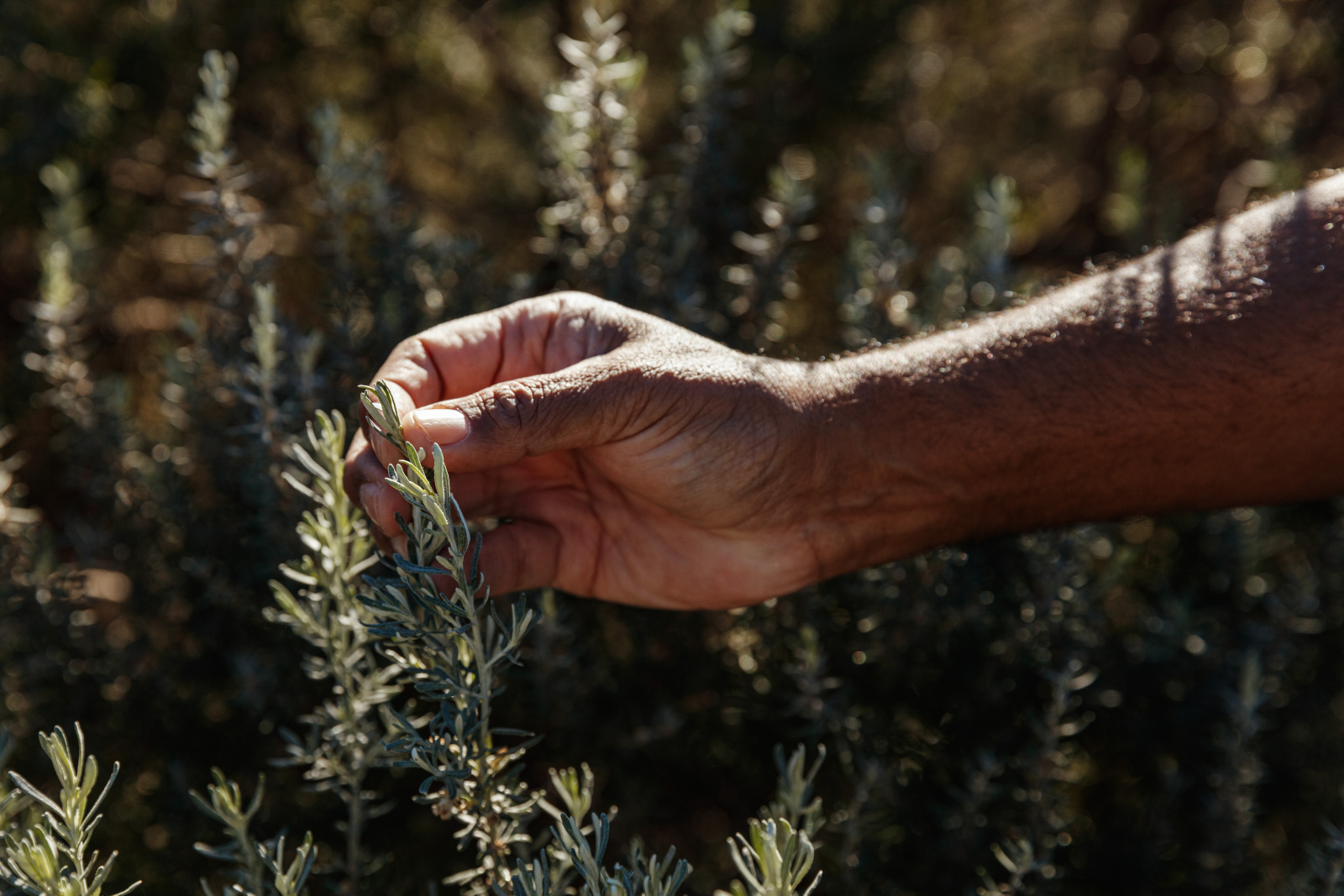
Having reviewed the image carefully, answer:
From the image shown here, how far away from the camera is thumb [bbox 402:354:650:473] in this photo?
149 centimetres

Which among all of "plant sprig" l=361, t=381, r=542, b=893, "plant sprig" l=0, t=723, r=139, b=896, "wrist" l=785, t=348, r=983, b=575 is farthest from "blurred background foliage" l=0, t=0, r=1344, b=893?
"plant sprig" l=0, t=723, r=139, b=896

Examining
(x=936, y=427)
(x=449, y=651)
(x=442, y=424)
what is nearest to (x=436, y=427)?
(x=442, y=424)

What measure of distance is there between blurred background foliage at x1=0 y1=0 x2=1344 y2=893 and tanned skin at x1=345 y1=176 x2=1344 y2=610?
0.15 m

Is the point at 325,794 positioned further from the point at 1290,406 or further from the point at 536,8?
the point at 536,8

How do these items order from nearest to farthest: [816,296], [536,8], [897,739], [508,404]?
1. [508,404]
2. [897,739]
3. [536,8]
4. [816,296]

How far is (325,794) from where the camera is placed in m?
2.03

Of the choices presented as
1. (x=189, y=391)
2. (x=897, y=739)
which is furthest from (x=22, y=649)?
(x=897, y=739)

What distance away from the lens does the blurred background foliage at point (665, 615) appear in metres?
1.91

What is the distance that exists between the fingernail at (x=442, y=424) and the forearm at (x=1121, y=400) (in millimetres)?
725

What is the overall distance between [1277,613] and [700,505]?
1.42 meters

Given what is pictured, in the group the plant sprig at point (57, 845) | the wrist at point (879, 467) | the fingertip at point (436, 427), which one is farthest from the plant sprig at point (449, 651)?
the wrist at point (879, 467)

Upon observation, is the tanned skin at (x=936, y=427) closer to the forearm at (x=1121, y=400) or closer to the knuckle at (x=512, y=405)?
the forearm at (x=1121, y=400)

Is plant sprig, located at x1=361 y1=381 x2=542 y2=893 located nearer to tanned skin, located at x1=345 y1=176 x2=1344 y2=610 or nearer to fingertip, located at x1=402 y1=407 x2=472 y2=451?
fingertip, located at x1=402 y1=407 x2=472 y2=451

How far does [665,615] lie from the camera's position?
2207 mm
